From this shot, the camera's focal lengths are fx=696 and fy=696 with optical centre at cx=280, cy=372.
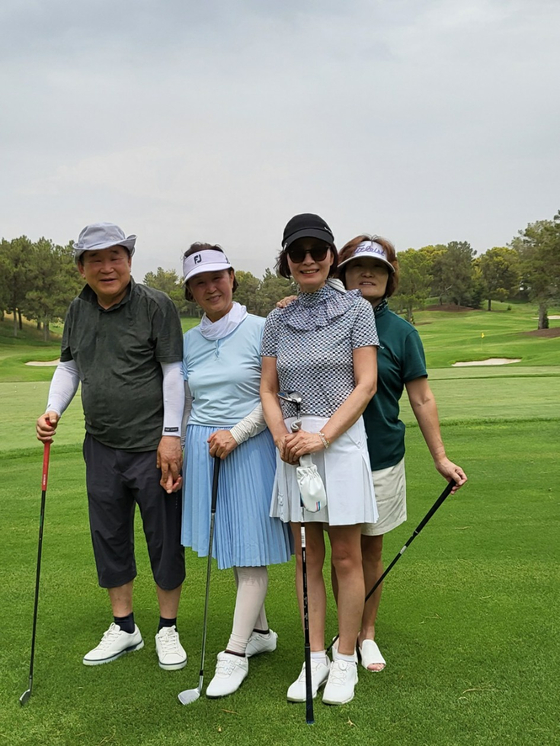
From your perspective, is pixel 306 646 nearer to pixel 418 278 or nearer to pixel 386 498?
pixel 386 498

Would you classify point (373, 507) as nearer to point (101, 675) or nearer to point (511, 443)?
point (101, 675)

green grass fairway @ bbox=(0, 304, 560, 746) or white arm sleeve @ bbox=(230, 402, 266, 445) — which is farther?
white arm sleeve @ bbox=(230, 402, 266, 445)

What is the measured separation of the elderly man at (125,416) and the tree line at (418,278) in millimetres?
7314

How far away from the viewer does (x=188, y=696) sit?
2.55m

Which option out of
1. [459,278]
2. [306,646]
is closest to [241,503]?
[306,646]

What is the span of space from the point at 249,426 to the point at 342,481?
1.48 ft

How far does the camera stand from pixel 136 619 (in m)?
3.36

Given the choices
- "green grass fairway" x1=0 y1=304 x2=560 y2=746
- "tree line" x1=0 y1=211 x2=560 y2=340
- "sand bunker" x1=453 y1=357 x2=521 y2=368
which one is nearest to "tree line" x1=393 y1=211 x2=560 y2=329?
"tree line" x1=0 y1=211 x2=560 y2=340

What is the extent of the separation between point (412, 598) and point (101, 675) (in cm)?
148

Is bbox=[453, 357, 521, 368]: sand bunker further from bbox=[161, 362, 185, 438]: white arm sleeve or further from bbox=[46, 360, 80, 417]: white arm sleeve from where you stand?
bbox=[161, 362, 185, 438]: white arm sleeve

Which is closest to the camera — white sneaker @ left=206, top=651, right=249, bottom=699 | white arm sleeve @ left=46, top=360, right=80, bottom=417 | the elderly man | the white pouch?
the white pouch

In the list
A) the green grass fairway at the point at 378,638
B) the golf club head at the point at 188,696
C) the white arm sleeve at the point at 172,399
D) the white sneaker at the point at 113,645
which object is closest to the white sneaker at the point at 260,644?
the green grass fairway at the point at 378,638

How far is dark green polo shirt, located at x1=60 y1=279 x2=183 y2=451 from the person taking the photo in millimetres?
2914

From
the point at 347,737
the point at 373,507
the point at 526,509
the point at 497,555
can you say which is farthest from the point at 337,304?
the point at 526,509
